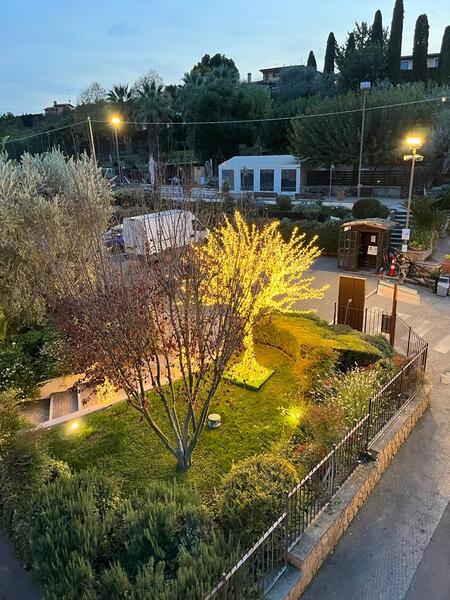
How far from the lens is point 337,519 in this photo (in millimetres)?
5703

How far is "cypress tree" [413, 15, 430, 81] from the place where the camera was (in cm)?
5041

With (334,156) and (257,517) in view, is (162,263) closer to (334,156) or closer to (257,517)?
(257,517)

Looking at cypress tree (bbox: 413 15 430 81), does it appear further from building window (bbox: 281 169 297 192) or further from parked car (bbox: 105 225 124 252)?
parked car (bbox: 105 225 124 252)

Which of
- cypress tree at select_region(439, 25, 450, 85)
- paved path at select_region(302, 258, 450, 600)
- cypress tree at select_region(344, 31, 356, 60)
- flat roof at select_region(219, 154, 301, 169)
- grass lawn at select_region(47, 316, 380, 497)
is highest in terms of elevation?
cypress tree at select_region(344, 31, 356, 60)

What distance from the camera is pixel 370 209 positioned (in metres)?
25.0

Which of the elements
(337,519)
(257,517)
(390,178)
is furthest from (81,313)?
(390,178)

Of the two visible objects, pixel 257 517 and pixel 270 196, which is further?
pixel 270 196

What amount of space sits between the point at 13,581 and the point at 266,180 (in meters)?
36.1

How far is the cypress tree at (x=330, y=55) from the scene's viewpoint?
60.4 m

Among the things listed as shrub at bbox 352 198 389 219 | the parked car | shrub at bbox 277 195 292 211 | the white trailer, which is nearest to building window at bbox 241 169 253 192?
shrub at bbox 277 195 292 211

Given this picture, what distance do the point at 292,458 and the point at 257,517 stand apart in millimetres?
1623

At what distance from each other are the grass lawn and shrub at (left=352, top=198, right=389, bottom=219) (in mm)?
17218

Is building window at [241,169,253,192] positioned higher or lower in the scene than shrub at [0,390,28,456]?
higher

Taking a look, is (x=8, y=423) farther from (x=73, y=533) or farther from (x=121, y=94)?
(x=121, y=94)
